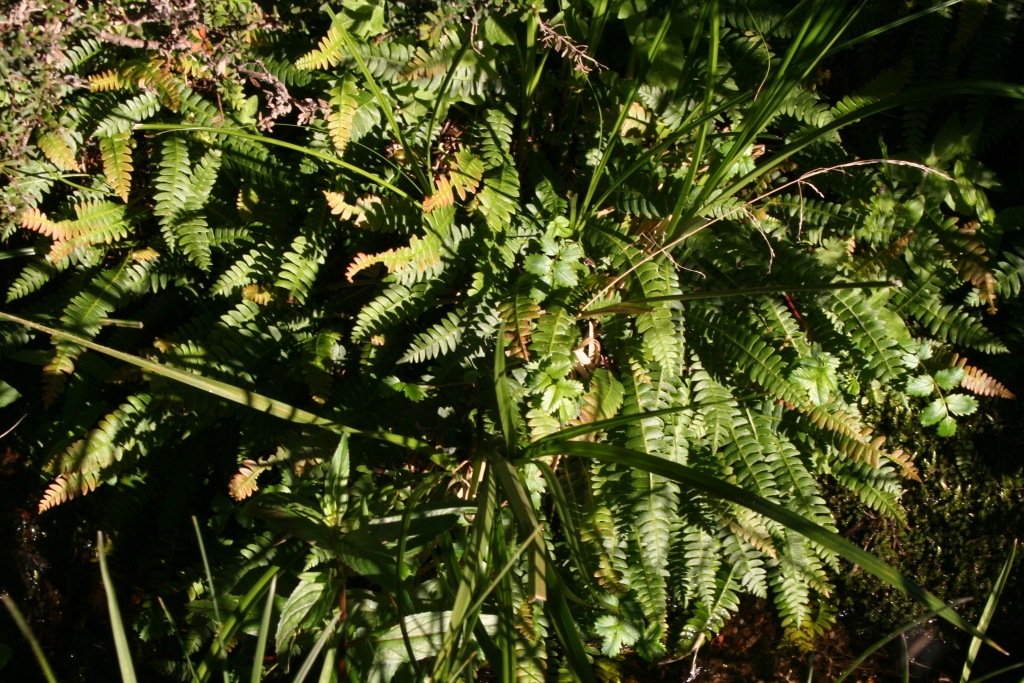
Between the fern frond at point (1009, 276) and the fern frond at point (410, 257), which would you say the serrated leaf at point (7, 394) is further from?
the fern frond at point (1009, 276)

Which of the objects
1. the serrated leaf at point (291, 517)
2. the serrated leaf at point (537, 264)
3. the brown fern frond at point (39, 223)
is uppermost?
the brown fern frond at point (39, 223)

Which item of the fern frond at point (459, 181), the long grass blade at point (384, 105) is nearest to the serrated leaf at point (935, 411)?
the fern frond at point (459, 181)

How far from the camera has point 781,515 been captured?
4.56 feet

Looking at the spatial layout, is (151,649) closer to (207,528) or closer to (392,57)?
(207,528)

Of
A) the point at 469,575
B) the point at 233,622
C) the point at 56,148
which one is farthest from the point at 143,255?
the point at 469,575

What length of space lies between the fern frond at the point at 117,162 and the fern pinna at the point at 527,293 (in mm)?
12

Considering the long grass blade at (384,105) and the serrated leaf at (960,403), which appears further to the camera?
the serrated leaf at (960,403)

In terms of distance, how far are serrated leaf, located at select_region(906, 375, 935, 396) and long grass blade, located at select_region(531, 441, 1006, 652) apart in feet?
2.57

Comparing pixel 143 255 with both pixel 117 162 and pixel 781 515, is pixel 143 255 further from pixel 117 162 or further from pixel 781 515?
pixel 781 515

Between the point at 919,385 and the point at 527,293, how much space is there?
1303mm

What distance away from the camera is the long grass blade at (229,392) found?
159cm

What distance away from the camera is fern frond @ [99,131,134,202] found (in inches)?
90.0

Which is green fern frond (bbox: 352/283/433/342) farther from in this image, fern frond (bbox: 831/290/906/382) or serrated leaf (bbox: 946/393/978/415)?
serrated leaf (bbox: 946/393/978/415)

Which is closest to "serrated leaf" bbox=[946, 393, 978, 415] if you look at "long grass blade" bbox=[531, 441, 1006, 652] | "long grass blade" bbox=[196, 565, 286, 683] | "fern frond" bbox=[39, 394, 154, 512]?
"long grass blade" bbox=[531, 441, 1006, 652]
